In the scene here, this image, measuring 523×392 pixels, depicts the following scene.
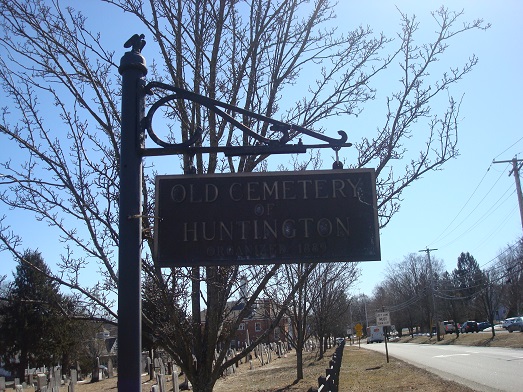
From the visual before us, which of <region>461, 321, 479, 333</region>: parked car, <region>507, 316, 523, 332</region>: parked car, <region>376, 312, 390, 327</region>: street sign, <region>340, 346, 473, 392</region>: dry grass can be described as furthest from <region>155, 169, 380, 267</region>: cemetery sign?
<region>461, 321, 479, 333</region>: parked car

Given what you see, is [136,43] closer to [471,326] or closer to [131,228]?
[131,228]

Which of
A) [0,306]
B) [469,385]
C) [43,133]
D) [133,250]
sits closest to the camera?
[133,250]

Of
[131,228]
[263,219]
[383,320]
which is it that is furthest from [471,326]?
[131,228]

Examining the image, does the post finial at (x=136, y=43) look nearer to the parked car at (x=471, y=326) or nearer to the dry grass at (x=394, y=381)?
the dry grass at (x=394, y=381)

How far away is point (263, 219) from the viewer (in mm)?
3342

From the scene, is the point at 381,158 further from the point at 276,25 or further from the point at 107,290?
the point at 107,290

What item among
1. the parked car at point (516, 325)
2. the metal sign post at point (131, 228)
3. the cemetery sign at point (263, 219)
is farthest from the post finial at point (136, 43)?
the parked car at point (516, 325)

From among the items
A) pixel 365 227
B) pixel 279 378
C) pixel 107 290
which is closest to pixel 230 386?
A: pixel 279 378

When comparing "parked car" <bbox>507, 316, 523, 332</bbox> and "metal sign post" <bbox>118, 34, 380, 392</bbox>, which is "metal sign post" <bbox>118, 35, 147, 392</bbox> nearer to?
"metal sign post" <bbox>118, 34, 380, 392</bbox>

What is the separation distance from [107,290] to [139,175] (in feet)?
11.1

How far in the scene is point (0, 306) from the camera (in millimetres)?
41312

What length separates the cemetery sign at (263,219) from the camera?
332 centimetres

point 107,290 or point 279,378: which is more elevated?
point 107,290

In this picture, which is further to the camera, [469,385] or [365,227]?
[469,385]
